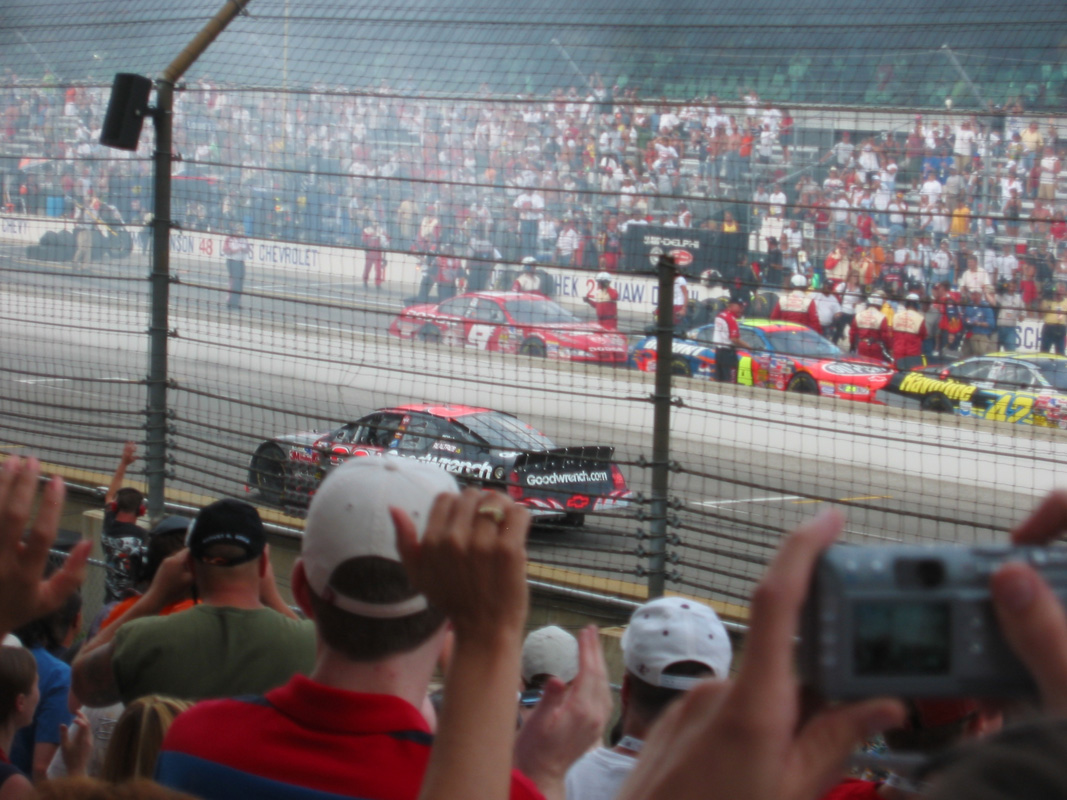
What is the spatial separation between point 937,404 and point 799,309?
1.25 metres

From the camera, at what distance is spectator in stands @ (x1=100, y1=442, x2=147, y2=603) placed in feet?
12.9

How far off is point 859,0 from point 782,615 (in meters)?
3.83

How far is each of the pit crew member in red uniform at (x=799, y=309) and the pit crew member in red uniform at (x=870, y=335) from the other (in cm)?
17

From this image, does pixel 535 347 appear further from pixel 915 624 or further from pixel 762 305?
pixel 915 624

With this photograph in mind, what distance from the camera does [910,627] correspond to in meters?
0.76

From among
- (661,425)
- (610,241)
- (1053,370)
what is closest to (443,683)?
(661,425)

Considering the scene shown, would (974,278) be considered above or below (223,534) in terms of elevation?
above

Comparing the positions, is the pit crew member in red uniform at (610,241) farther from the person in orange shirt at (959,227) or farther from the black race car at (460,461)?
the person in orange shirt at (959,227)

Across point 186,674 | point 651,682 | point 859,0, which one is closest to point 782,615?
point 651,682

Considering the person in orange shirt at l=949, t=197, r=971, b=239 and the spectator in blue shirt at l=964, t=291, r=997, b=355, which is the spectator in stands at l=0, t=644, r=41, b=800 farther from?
the person in orange shirt at l=949, t=197, r=971, b=239

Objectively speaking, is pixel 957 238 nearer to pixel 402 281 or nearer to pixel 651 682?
pixel 402 281

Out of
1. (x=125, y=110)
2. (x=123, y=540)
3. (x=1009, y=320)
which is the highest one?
(x=125, y=110)

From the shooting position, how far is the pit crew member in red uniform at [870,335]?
5.10 m

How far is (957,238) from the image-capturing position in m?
5.54
